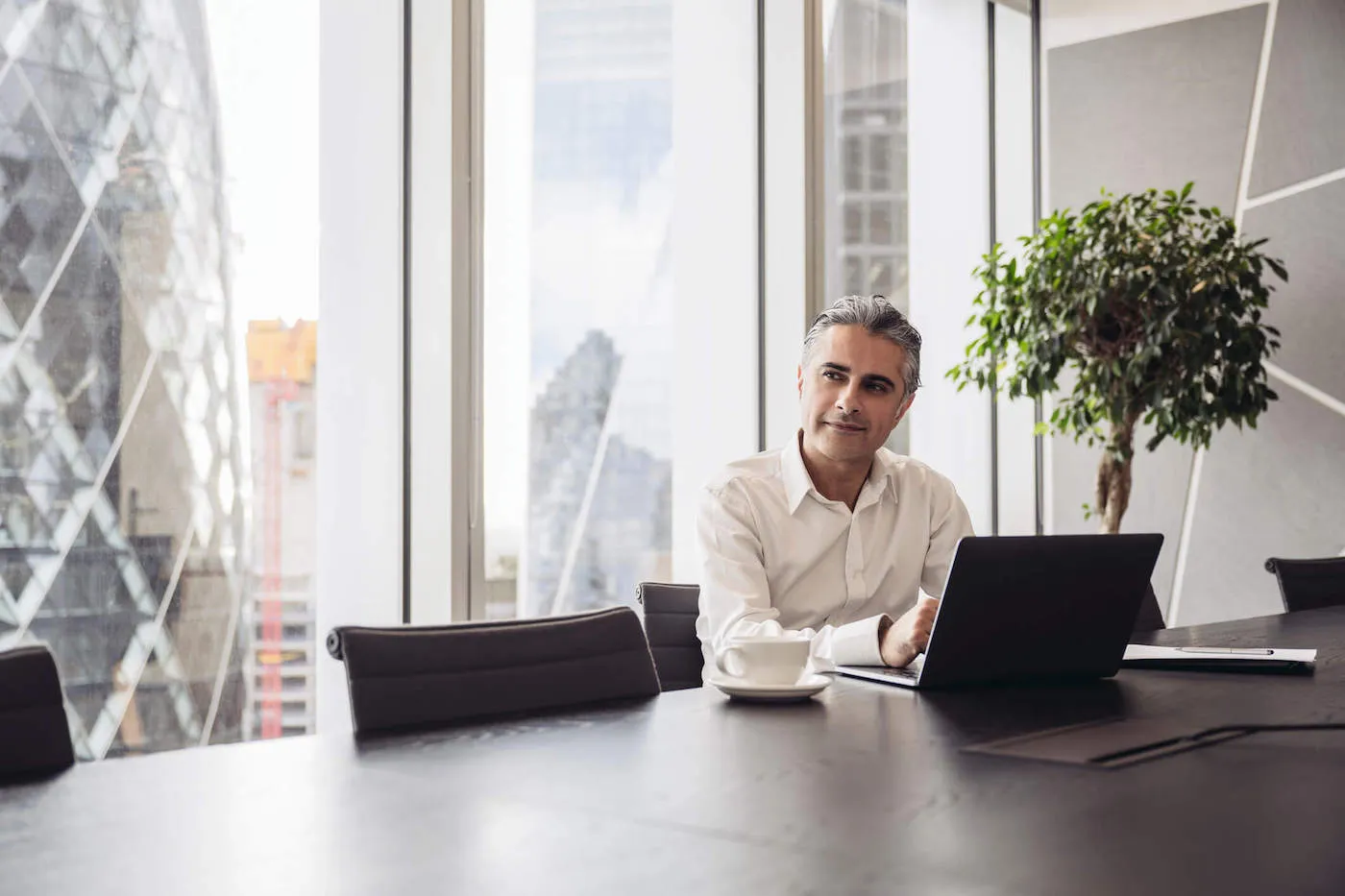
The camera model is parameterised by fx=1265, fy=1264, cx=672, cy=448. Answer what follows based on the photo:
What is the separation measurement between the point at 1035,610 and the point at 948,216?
4.12 metres

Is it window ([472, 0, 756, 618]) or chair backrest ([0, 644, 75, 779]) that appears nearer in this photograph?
chair backrest ([0, 644, 75, 779])

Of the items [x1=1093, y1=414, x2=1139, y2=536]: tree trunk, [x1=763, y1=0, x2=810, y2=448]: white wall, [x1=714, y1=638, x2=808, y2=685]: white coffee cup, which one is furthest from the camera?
[x1=1093, y1=414, x2=1139, y2=536]: tree trunk

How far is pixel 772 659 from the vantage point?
1.46m

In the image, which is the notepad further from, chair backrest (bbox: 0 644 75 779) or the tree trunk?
the tree trunk

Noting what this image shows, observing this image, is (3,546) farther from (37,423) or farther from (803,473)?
(803,473)

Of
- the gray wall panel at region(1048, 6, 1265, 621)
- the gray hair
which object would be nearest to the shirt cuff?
the gray hair

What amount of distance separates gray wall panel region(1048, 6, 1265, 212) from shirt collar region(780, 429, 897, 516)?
3.36 m

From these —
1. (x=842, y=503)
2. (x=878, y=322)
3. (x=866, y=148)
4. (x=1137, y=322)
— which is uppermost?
(x=866, y=148)

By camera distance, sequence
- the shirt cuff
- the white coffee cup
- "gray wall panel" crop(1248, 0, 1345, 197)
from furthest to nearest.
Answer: "gray wall panel" crop(1248, 0, 1345, 197), the shirt cuff, the white coffee cup

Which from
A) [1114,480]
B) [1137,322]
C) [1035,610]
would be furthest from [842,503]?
[1114,480]

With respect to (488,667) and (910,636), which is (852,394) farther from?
(488,667)

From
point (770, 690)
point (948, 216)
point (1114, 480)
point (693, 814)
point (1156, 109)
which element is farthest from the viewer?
point (948, 216)

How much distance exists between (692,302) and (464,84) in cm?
118

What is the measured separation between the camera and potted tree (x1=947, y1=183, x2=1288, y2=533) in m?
4.08
